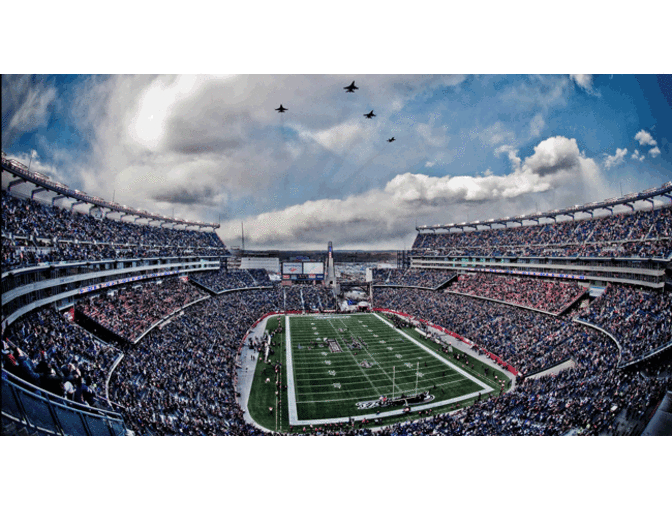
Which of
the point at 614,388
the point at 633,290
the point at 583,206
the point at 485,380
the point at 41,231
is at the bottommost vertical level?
the point at 485,380

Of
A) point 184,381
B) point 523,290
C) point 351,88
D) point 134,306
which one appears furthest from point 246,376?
point 523,290

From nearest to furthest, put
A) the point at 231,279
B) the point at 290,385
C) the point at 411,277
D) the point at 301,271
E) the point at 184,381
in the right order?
the point at 184,381 < the point at 290,385 < the point at 231,279 < the point at 411,277 < the point at 301,271

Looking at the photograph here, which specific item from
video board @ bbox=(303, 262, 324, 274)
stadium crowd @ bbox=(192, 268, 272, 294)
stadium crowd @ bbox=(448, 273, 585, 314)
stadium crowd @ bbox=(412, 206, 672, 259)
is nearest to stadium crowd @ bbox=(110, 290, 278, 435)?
stadium crowd @ bbox=(192, 268, 272, 294)

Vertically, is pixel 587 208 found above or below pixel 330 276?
above

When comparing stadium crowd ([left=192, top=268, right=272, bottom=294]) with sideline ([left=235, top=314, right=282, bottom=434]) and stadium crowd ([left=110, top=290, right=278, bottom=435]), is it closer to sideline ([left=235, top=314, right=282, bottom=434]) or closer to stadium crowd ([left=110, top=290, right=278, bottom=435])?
stadium crowd ([left=110, top=290, right=278, bottom=435])

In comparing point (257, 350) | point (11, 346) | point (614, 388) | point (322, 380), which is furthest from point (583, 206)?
point (11, 346)

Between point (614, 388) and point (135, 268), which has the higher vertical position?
point (135, 268)

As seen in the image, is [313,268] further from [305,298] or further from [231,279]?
[231,279]

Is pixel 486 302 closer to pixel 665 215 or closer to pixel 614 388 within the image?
pixel 665 215
